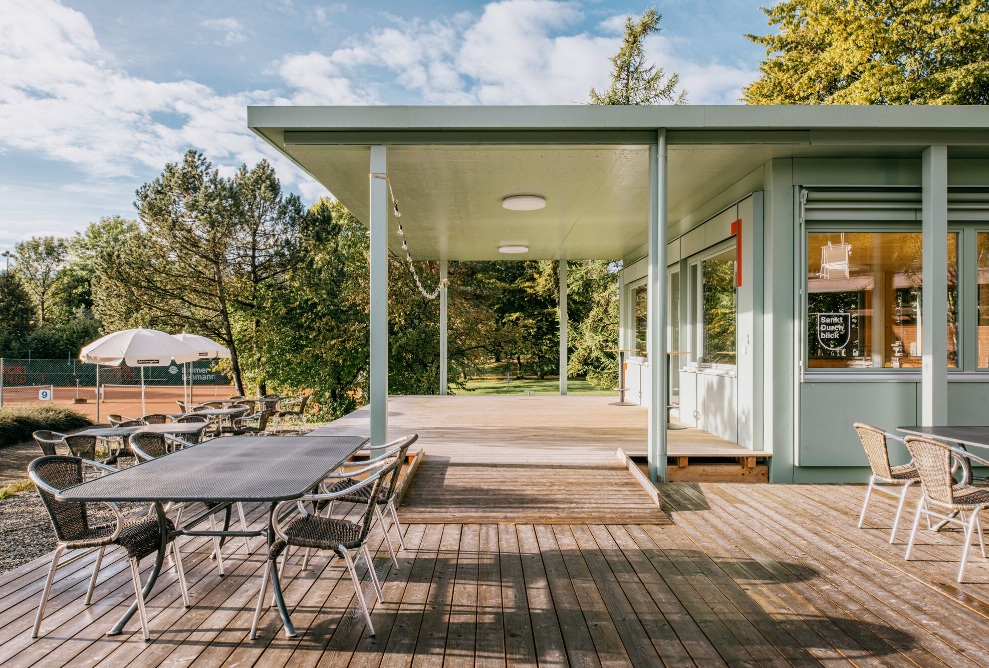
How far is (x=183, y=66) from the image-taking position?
97.1 feet

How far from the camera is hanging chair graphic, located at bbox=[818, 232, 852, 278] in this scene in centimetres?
568

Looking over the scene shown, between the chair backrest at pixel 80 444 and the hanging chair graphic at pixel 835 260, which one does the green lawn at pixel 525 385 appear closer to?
the hanging chair graphic at pixel 835 260

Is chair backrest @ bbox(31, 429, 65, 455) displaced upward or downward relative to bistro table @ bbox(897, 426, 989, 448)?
downward

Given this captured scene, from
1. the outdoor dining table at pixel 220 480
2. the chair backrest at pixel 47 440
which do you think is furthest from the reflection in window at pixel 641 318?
the chair backrest at pixel 47 440

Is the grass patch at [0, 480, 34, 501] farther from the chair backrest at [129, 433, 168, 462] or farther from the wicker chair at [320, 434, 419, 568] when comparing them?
the wicker chair at [320, 434, 419, 568]

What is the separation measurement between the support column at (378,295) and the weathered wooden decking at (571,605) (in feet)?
3.97

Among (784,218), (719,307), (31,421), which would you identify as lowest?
(31,421)

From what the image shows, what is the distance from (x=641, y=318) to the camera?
10234 mm

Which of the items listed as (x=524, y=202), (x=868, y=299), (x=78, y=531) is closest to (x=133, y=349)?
(x=524, y=202)

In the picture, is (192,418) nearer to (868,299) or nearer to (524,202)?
(524,202)

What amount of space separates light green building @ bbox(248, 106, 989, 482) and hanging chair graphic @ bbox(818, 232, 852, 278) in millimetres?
19

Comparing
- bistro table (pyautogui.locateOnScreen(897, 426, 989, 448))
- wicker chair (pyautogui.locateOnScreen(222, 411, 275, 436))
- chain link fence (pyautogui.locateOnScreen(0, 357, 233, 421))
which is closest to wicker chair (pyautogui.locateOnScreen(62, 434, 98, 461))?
wicker chair (pyautogui.locateOnScreen(222, 411, 275, 436))

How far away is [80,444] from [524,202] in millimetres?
4890

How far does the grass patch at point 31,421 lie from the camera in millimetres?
10766
